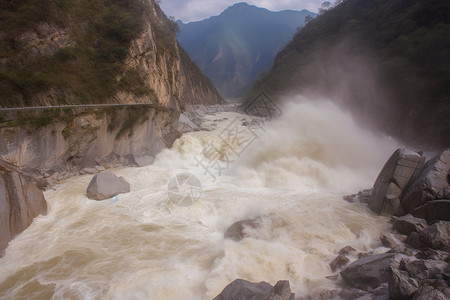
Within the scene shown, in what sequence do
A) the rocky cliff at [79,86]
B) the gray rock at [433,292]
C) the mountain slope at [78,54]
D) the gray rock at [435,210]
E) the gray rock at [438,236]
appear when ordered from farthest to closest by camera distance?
1. the mountain slope at [78,54]
2. the rocky cliff at [79,86]
3. the gray rock at [435,210]
4. the gray rock at [438,236]
5. the gray rock at [433,292]

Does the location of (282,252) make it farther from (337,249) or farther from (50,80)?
(50,80)

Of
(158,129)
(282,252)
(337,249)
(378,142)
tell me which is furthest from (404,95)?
(158,129)

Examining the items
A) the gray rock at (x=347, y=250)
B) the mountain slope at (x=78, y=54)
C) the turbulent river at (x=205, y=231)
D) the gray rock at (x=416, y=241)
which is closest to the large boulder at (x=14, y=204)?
the turbulent river at (x=205, y=231)

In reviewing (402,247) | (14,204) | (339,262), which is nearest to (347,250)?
(339,262)

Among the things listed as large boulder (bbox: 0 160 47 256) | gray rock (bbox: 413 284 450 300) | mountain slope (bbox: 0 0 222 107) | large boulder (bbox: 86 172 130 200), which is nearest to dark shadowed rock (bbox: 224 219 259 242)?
gray rock (bbox: 413 284 450 300)

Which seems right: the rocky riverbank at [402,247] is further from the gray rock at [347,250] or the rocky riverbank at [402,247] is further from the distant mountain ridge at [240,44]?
the distant mountain ridge at [240,44]

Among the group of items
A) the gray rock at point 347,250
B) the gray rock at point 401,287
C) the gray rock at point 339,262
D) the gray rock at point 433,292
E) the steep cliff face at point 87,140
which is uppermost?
the steep cliff face at point 87,140

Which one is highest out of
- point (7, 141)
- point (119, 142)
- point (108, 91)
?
point (108, 91)
